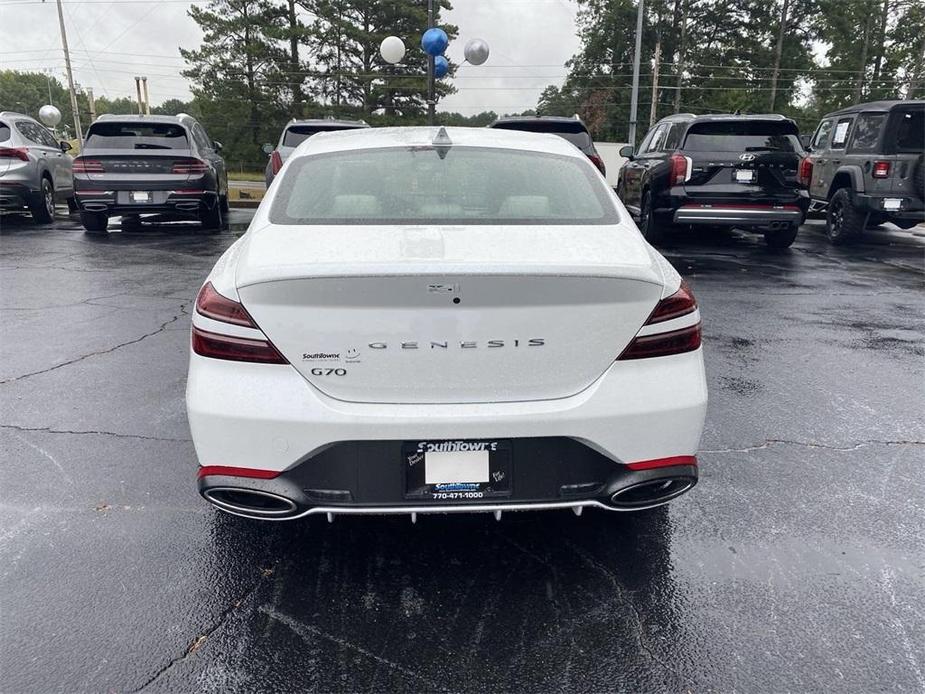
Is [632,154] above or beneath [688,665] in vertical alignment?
above

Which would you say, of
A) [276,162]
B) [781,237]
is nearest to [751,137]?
[781,237]

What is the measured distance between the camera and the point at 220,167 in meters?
13.5

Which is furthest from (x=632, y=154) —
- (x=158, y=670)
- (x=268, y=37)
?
(x=268, y=37)

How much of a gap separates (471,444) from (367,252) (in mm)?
724

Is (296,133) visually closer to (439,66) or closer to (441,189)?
(439,66)

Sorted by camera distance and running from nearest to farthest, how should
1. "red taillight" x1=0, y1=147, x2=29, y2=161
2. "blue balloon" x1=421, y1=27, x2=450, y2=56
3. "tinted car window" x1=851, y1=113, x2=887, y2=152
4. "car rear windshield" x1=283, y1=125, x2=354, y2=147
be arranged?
1. "tinted car window" x1=851, y1=113, x2=887, y2=152
2. "red taillight" x1=0, y1=147, x2=29, y2=161
3. "car rear windshield" x1=283, y1=125, x2=354, y2=147
4. "blue balloon" x1=421, y1=27, x2=450, y2=56

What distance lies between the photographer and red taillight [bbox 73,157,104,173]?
36.2 ft

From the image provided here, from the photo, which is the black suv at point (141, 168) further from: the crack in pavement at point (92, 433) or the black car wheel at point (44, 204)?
the crack in pavement at point (92, 433)

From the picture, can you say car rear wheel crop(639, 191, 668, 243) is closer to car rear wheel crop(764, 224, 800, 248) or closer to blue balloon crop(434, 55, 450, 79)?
car rear wheel crop(764, 224, 800, 248)

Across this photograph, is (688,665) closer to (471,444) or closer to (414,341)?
(471,444)

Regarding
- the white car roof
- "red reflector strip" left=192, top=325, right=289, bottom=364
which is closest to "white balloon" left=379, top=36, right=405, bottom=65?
the white car roof

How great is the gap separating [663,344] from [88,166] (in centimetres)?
1100

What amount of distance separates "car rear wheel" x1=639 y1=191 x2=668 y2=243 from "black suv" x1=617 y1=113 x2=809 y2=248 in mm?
297

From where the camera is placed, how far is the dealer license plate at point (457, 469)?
2.40 m
